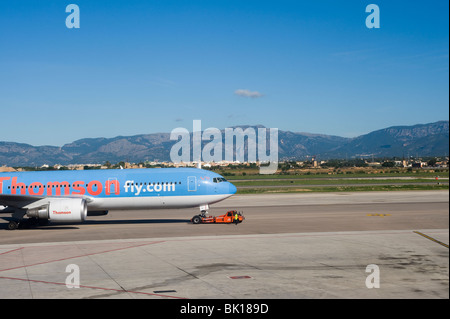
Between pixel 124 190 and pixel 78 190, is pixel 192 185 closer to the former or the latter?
pixel 124 190

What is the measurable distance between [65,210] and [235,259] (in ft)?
59.4

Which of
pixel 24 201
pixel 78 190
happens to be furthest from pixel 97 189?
pixel 24 201

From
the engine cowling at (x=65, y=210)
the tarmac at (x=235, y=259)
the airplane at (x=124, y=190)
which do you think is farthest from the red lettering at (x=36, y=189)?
the tarmac at (x=235, y=259)

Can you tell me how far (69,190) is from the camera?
1478 inches

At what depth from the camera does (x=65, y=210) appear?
3475cm

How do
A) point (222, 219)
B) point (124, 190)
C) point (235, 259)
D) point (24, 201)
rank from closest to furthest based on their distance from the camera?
1. point (235, 259)
2. point (24, 201)
3. point (124, 190)
4. point (222, 219)

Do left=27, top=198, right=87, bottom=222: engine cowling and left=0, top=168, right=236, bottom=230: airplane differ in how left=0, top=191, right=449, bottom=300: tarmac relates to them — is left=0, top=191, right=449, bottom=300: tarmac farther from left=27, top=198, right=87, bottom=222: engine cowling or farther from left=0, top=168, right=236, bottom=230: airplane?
left=0, top=168, right=236, bottom=230: airplane

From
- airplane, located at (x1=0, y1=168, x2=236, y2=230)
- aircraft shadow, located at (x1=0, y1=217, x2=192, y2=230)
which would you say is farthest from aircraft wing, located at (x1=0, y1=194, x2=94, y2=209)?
aircraft shadow, located at (x1=0, y1=217, x2=192, y2=230)

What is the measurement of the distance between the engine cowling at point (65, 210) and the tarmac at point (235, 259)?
1297 mm

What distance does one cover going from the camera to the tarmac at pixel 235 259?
16.6m

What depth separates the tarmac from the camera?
16.6 m
